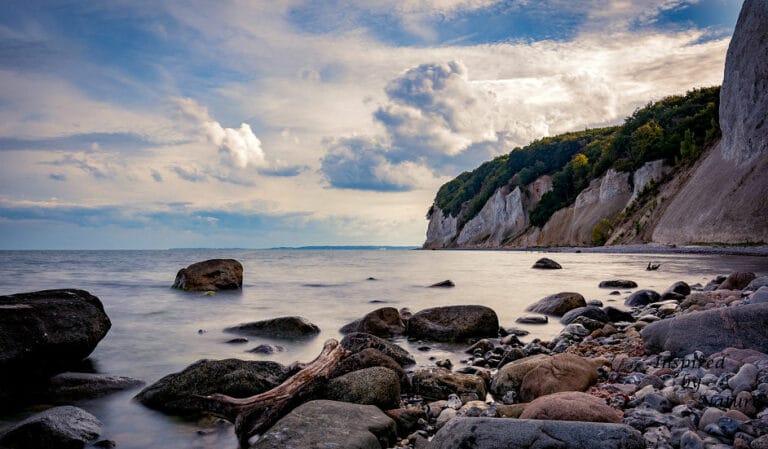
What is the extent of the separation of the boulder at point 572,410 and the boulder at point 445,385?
4.85 feet

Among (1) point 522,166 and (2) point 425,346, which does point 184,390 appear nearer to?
(2) point 425,346

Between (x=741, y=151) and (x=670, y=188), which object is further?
(x=670, y=188)

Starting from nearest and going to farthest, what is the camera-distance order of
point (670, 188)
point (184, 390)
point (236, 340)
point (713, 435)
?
point (713, 435), point (184, 390), point (236, 340), point (670, 188)

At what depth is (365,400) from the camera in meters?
5.44

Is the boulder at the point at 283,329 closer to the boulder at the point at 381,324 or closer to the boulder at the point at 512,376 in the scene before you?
the boulder at the point at 381,324

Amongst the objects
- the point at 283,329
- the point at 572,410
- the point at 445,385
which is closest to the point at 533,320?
the point at 283,329

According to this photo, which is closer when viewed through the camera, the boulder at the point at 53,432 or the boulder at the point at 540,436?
the boulder at the point at 540,436

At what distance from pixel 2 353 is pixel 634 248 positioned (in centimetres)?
5098


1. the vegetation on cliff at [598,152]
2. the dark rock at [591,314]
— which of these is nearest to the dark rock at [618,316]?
the dark rock at [591,314]

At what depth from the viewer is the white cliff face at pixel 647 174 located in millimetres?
56500

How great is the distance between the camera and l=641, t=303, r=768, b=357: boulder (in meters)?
5.70

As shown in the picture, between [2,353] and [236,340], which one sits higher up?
[2,353]

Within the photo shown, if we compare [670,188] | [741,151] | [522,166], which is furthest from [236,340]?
[522,166]

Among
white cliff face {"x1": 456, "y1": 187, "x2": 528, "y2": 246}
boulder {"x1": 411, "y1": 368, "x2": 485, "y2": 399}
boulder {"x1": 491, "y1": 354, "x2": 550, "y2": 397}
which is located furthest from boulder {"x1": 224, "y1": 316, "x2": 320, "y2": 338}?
white cliff face {"x1": 456, "y1": 187, "x2": 528, "y2": 246}
